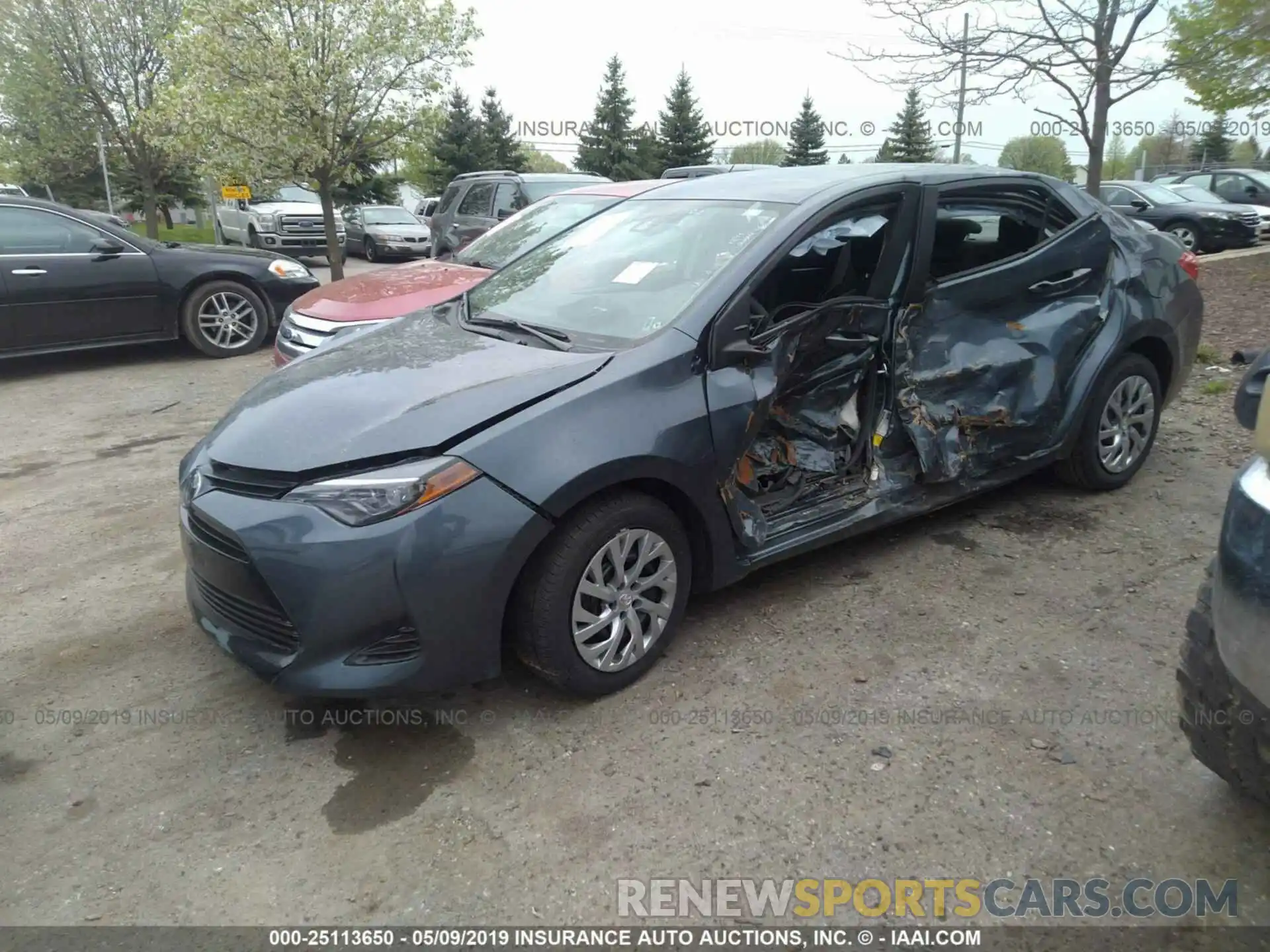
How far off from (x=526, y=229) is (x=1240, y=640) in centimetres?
612

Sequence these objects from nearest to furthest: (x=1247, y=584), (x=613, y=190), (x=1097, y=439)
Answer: (x=1247, y=584) → (x=1097, y=439) → (x=613, y=190)

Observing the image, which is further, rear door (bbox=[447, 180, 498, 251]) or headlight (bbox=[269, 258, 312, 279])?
rear door (bbox=[447, 180, 498, 251])

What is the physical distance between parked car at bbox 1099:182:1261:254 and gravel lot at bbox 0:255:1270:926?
14615mm

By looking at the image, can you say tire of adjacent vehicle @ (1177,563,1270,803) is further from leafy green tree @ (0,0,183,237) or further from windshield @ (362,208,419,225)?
windshield @ (362,208,419,225)

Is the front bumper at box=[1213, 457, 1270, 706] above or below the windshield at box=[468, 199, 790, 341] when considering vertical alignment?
below

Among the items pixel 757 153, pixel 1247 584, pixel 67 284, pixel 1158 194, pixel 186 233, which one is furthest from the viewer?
pixel 757 153

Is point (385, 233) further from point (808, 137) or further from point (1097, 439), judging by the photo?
point (808, 137)

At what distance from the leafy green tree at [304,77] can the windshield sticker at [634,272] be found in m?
9.22

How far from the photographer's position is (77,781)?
8.82 feet

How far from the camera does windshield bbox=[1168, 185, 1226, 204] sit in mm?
16859

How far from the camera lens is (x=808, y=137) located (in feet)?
141

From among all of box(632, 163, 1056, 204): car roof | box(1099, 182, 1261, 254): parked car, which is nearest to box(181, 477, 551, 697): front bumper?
box(632, 163, 1056, 204): car roof
